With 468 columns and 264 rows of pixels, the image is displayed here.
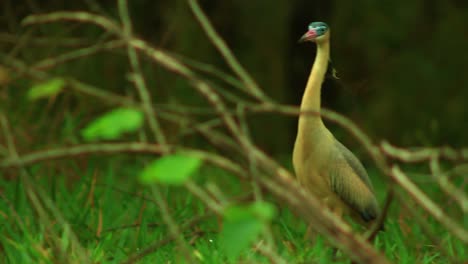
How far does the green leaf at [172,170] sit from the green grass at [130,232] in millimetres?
1327

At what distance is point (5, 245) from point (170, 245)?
752 millimetres

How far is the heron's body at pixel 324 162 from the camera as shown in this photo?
4648mm

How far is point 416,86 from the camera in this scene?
11.5 m

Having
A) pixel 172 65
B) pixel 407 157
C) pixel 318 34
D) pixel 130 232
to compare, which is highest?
pixel 172 65

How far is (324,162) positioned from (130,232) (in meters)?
1.00

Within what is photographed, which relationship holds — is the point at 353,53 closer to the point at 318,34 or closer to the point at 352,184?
the point at 352,184

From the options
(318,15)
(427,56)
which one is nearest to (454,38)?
(427,56)

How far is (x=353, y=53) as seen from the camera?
11.8 metres

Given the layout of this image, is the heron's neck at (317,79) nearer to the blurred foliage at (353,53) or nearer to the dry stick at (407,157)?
the dry stick at (407,157)

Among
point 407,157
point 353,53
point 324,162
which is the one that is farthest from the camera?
point 353,53

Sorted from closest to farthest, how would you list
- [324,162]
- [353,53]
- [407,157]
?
[407,157], [324,162], [353,53]

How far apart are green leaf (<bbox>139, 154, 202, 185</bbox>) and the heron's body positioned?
2026 millimetres

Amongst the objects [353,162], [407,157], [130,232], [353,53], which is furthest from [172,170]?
[353,53]

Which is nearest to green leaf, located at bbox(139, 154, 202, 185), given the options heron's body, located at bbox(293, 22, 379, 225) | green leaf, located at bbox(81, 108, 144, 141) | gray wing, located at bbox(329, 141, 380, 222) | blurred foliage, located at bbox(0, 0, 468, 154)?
green leaf, located at bbox(81, 108, 144, 141)
